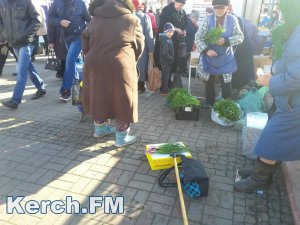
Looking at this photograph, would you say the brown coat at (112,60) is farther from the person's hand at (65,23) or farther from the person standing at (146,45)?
the person standing at (146,45)

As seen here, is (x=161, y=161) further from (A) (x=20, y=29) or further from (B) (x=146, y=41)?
(A) (x=20, y=29)

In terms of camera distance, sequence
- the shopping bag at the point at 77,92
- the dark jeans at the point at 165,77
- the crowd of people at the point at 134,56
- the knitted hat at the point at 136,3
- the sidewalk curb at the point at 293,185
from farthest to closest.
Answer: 1. the dark jeans at the point at 165,77
2. the knitted hat at the point at 136,3
3. the shopping bag at the point at 77,92
4. the sidewalk curb at the point at 293,185
5. the crowd of people at the point at 134,56

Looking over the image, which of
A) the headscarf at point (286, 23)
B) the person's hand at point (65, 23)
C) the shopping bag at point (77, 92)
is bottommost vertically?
the shopping bag at point (77, 92)

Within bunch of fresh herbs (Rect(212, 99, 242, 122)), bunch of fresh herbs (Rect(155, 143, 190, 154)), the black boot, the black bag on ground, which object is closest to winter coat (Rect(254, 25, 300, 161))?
the black boot

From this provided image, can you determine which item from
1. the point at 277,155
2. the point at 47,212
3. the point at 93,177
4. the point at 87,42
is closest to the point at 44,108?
the point at 87,42

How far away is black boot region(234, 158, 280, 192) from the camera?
2.87 metres

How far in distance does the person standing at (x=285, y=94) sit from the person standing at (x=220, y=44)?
1.95 meters

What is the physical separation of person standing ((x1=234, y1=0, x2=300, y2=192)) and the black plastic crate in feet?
6.57

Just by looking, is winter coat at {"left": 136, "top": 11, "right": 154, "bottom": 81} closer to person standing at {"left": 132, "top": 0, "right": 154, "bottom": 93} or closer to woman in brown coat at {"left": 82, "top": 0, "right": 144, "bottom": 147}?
person standing at {"left": 132, "top": 0, "right": 154, "bottom": 93}

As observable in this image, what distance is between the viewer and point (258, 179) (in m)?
2.95

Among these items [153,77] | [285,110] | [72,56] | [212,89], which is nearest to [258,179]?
[285,110]

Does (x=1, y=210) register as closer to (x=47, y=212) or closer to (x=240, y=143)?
(x=47, y=212)

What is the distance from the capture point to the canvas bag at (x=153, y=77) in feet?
19.6

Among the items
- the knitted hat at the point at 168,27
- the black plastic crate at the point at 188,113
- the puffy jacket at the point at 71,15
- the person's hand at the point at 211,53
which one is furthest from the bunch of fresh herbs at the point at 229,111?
the puffy jacket at the point at 71,15
